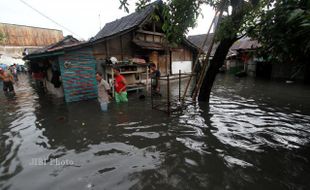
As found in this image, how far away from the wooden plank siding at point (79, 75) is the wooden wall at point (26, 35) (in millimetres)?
22817

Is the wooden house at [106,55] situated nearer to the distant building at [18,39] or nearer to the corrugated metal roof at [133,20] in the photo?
the corrugated metal roof at [133,20]

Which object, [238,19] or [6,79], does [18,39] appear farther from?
[238,19]

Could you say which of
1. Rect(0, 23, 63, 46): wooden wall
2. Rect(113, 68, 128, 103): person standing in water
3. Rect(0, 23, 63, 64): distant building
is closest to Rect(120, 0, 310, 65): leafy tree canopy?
Rect(113, 68, 128, 103): person standing in water

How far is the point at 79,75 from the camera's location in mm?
9023

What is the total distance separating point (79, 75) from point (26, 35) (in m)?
26.2

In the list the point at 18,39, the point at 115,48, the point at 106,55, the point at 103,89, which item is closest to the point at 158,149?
the point at 103,89

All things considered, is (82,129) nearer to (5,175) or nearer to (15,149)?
(15,149)

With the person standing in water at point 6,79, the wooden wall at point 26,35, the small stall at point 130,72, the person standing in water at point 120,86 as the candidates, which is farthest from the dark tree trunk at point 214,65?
the wooden wall at point 26,35

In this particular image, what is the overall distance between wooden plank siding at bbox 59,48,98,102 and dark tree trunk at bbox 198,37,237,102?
6244mm

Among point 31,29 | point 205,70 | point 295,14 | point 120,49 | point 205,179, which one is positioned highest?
point 31,29

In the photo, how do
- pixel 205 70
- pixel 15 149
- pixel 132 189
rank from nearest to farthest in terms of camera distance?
1. pixel 132 189
2. pixel 15 149
3. pixel 205 70

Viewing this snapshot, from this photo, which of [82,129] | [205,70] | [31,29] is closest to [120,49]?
[205,70]

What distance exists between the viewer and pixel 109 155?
13.3 ft

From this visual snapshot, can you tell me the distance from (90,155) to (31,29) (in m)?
33.1
